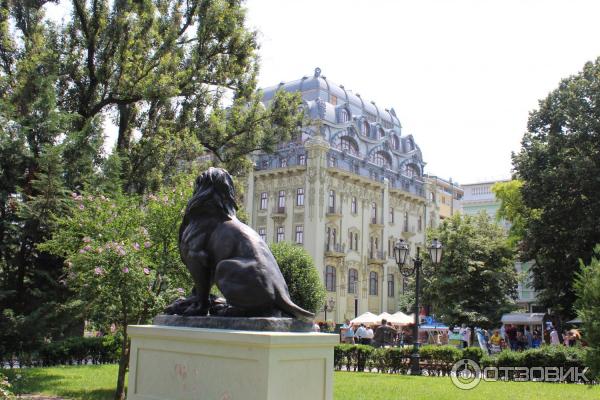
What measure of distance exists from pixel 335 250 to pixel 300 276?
12.5 metres

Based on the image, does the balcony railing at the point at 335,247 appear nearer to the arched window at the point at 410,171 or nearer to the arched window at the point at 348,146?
the arched window at the point at 348,146

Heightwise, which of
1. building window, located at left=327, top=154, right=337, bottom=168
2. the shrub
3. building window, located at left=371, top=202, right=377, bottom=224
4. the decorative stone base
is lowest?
the shrub

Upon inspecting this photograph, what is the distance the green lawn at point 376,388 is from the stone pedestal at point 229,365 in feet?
19.7

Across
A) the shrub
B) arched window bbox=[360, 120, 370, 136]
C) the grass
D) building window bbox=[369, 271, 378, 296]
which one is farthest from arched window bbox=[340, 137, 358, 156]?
the grass

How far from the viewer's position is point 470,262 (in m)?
35.1

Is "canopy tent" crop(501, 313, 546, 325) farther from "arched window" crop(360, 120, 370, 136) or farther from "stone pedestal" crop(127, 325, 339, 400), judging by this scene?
A: "stone pedestal" crop(127, 325, 339, 400)

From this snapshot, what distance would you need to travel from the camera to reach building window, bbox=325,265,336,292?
4600 cm

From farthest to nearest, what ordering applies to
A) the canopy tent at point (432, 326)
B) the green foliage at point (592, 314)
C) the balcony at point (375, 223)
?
the balcony at point (375, 223)
the canopy tent at point (432, 326)
the green foliage at point (592, 314)

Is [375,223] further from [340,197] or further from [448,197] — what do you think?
[448,197]

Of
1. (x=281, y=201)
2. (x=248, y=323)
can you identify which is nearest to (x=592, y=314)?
(x=248, y=323)

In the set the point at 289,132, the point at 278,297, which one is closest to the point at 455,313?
the point at 289,132

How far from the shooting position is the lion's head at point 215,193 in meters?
6.46

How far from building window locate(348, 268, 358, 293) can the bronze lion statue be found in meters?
42.0

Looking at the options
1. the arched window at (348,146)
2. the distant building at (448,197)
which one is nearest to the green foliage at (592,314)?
the arched window at (348,146)
